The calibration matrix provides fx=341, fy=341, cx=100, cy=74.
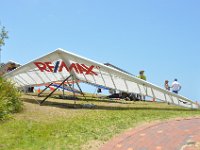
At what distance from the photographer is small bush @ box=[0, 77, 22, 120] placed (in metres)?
13.9

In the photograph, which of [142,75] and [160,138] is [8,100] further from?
[142,75]

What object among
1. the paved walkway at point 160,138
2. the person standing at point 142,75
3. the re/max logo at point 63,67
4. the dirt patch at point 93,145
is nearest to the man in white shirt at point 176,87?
the person standing at point 142,75

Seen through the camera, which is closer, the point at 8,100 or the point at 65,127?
the point at 65,127

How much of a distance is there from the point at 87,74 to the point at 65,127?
27.7ft

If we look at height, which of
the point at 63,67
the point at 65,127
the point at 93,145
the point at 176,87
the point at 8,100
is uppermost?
the point at 63,67

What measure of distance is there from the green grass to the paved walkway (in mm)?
518

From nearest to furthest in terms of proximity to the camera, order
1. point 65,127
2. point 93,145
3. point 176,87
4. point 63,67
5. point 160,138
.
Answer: point 93,145 → point 160,138 → point 65,127 → point 63,67 → point 176,87

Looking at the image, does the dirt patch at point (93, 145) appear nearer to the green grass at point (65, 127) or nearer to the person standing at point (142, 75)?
the green grass at point (65, 127)

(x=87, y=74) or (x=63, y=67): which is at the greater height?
(x=63, y=67)

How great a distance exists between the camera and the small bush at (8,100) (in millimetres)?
13884

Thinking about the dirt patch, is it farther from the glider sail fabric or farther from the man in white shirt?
the man in white shirt

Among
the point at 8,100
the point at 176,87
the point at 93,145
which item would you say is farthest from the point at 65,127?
the point at 176,87

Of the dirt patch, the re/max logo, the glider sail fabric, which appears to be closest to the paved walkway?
the dirt patch

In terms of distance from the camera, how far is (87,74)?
20828 millimetres
